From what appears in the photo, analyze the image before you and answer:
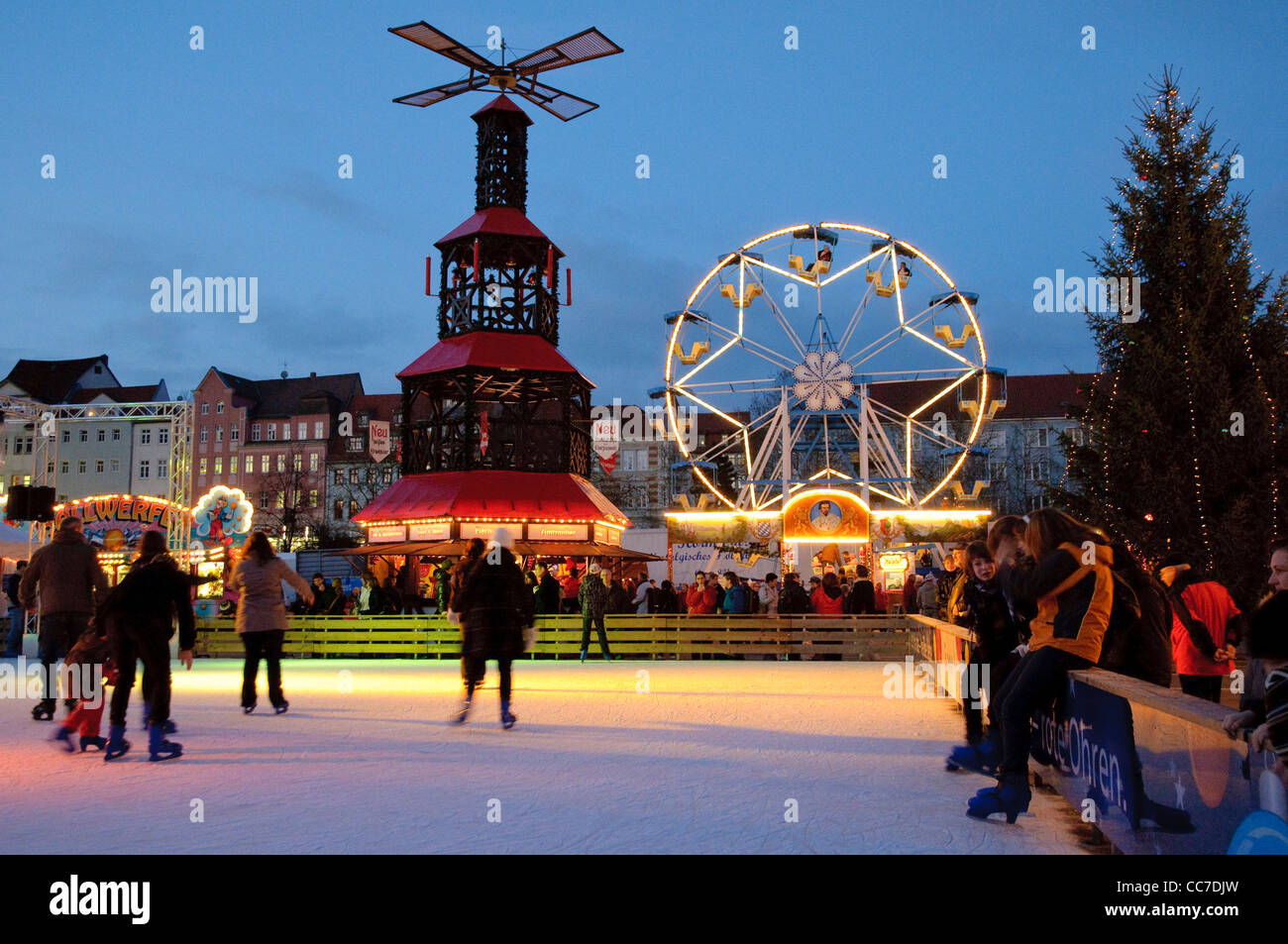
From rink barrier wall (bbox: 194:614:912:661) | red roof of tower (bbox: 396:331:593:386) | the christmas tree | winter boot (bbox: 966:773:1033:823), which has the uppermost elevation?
red roof of tower (bbox: 396:331:593:386)

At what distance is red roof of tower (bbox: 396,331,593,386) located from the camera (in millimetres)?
29906

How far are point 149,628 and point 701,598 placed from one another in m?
13.4

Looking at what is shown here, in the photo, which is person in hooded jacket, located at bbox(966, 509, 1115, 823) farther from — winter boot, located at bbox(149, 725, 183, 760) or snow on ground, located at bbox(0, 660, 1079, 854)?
winter boot, located at bbox(149, 725, 183, 760)

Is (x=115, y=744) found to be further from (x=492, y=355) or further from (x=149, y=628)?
(x=492, y=355)

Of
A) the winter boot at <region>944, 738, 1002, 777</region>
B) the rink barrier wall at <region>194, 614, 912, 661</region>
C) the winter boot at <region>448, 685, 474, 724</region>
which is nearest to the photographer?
the winter boot at <region>944, 738, 1002, 777</region>

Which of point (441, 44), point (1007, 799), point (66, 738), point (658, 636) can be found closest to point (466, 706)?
point (66, 738)

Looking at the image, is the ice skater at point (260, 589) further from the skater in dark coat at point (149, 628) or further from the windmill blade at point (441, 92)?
the windmill blade at point (441, 92)

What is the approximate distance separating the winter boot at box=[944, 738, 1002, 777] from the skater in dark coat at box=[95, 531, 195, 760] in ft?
18.0

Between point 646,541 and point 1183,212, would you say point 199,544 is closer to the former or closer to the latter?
point 646,541

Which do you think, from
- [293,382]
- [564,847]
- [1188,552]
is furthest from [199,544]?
[293,382]

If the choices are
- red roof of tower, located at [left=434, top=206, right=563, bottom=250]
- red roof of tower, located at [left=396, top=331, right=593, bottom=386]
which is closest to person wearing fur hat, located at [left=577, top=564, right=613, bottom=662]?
red roof of tower, located at [left=396, top=331, right=593, bottom=386]

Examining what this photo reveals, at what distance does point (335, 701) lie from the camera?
39.7ft
